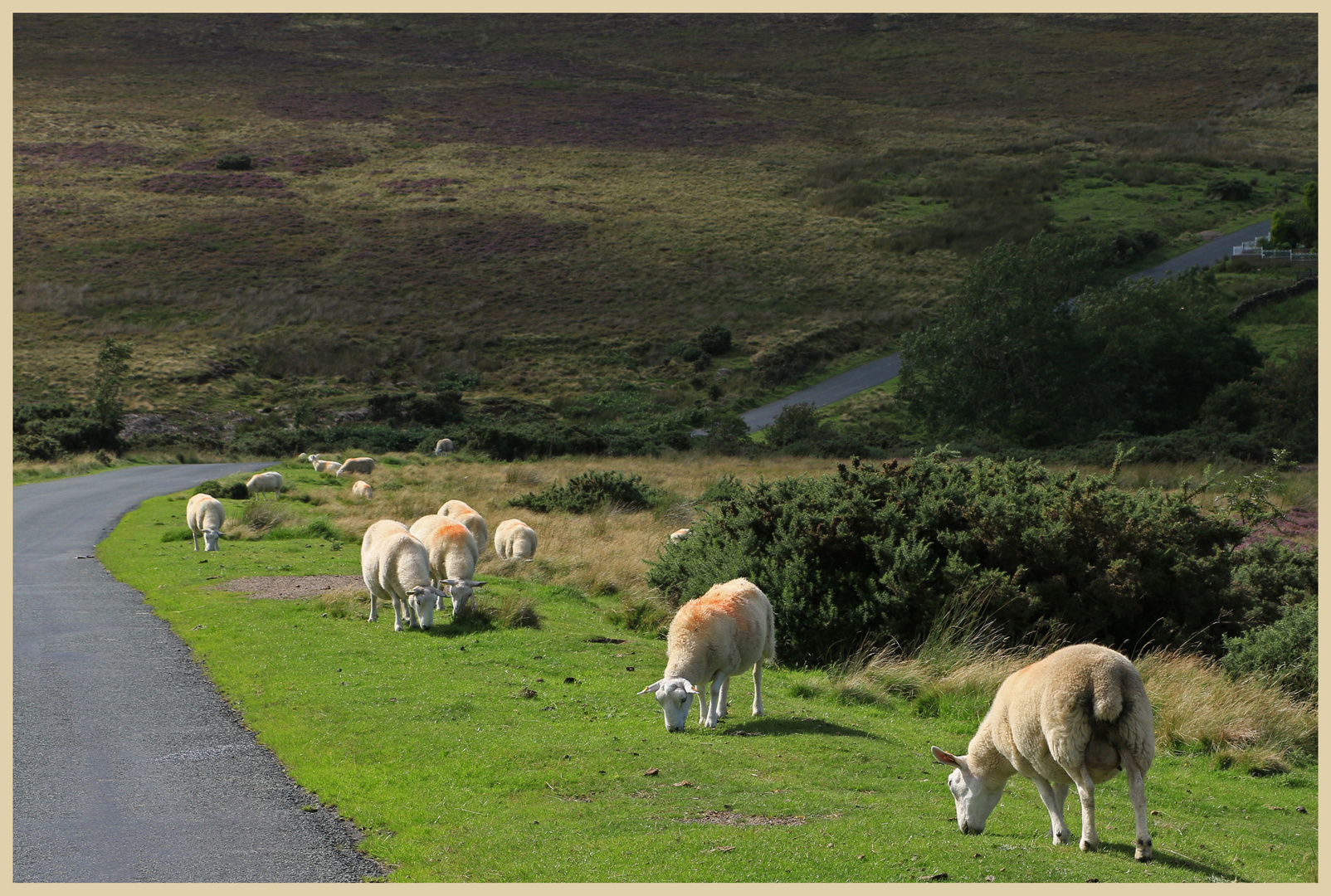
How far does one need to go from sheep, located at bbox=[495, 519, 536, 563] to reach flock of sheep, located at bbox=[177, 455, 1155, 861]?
4210 mm

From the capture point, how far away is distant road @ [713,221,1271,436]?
70938 millimetres

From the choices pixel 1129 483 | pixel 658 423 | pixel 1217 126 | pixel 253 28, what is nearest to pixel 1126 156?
pixel 1217 126

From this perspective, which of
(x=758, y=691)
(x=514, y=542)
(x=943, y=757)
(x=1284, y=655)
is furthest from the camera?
(x=514, y=542)

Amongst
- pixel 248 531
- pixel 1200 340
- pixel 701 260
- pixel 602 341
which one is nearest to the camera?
pixel 248 531

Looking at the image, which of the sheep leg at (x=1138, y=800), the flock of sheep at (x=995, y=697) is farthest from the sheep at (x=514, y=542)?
the sheep leg at (x=1138, y=800)

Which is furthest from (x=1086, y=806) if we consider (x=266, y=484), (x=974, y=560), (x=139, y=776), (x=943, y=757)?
(x=266, y=484)

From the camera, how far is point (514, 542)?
2411 centimetres

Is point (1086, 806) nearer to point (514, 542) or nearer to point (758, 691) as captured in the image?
point (758, 691)

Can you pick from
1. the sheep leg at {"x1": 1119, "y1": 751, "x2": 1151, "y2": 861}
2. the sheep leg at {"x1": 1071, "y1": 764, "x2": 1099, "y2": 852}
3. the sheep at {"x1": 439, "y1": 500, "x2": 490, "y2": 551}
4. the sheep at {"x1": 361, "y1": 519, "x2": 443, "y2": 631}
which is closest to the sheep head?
the sheep leg at {"x1": 1071, "y1": 764, "x2": 1099, "y2": 852}

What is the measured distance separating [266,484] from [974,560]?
92.5 ft

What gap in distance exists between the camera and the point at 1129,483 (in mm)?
36875

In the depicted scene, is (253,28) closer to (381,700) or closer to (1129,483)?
(1129,483)

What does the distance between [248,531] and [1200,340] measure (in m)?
51.0

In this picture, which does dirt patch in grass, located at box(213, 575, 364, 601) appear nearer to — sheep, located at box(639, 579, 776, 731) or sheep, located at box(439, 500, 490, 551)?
Answer: sheep, located at box(439, 500, 490, 551)
